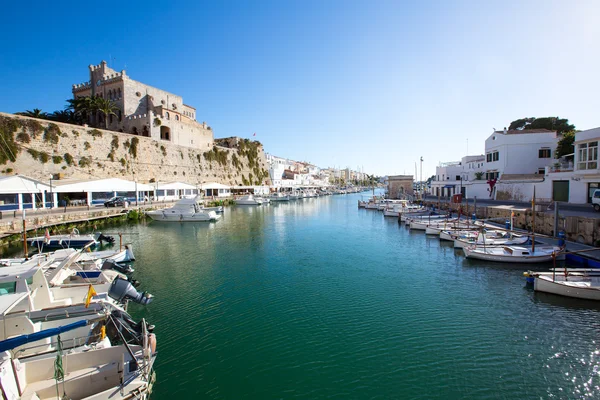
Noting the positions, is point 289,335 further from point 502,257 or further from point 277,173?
point 277,173

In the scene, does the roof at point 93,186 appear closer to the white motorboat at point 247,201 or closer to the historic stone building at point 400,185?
the white motorboat at point 247,201

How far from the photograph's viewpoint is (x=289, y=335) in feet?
27.9

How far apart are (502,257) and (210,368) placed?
14.6 meters

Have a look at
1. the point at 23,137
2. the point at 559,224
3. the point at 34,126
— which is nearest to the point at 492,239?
the point at 559,224

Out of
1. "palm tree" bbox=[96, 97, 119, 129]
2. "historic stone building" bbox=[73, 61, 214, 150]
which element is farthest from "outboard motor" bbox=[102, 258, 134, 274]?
"palm tree" bbox=[96, 97, 119, 129]

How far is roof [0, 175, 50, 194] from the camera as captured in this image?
21594 millimetres

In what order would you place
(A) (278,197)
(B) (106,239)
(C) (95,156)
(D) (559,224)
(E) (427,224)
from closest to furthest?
(D) (559,224) → (B) (106,239) → (E) (427,224) → (C) (95,156) → (A) (278,197)

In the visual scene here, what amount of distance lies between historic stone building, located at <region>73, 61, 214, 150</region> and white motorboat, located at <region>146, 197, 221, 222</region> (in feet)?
61.0

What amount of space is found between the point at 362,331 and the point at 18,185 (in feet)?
87.4

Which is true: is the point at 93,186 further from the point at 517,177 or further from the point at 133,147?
the point at 517,177

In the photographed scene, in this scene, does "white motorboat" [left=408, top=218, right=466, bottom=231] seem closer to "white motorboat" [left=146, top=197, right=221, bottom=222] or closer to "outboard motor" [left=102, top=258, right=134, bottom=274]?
"white motorboat" [left=146, top=197, right=221, bottom=222]

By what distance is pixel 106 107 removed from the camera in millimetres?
42219

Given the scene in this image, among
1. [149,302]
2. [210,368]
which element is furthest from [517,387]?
[149,302]

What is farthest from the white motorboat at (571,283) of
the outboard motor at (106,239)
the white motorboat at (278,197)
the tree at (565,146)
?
the white motorboat at (278,197)
